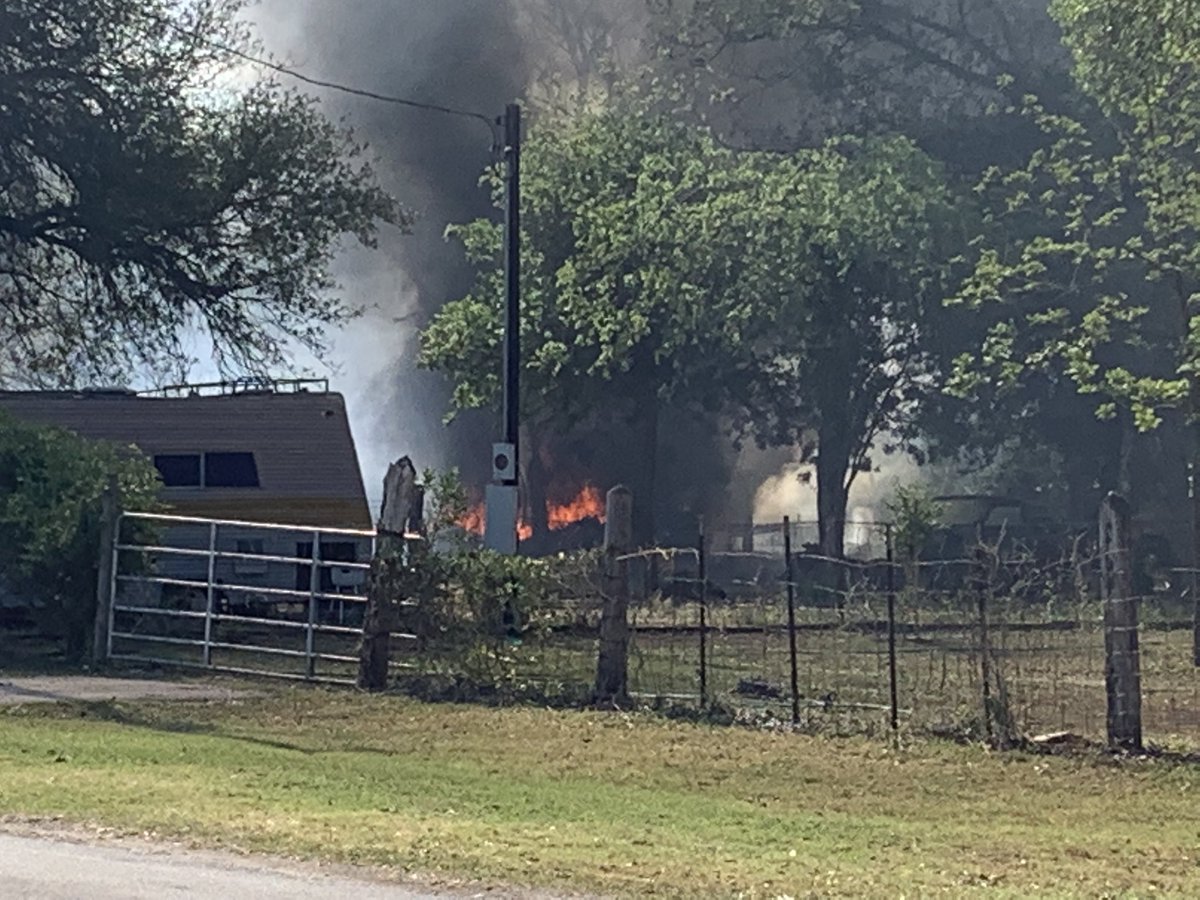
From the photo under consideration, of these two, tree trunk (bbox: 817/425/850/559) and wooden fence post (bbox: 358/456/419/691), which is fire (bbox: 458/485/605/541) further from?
wooden fence post (bbox: 358/456/419/691)

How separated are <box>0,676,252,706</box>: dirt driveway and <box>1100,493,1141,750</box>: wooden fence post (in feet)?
25.6

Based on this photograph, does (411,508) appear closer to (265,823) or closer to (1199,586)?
(1199,586)

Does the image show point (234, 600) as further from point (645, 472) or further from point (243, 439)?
point (645, 472)

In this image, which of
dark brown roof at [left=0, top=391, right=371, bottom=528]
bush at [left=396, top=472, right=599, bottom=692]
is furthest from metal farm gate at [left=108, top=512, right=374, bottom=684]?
dark brown roof at [left=0, top=391, right=371, bottom=528]

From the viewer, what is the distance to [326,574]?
77.8ft

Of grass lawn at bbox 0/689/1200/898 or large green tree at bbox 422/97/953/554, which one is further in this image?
large green tree at bbox 422/97/953/554

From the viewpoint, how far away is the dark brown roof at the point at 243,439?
82.8 ft

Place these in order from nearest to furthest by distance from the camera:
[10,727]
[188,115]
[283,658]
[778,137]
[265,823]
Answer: [265,823], [10,727], [283,658], [188,115], [778,137]

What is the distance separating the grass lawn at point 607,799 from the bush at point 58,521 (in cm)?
427

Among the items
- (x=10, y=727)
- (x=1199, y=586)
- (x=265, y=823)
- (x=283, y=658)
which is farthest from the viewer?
(x=283, y=658)

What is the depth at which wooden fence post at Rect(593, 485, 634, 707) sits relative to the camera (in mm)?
16250

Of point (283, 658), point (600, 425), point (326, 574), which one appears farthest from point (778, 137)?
point (283, 658)

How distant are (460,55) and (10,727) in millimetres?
33856

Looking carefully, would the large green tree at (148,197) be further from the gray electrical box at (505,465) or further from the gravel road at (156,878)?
the gravel road at (156,878)
